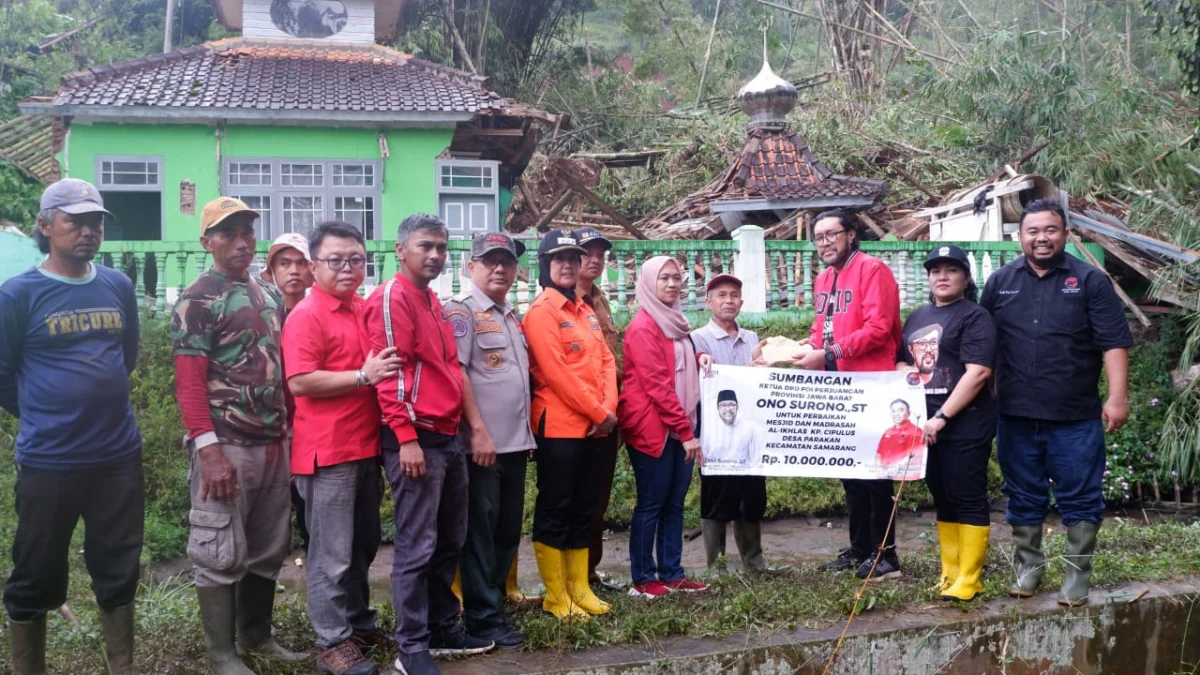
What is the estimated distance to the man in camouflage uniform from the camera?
12.5 ft

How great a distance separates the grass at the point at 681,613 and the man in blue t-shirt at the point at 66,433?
1.27ft

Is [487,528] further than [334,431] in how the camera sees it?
Yes

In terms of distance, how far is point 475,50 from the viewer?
78.1 feet

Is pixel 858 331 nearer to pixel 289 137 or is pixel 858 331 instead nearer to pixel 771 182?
pixel 771 182

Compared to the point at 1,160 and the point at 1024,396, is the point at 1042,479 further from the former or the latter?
the point at 1,160

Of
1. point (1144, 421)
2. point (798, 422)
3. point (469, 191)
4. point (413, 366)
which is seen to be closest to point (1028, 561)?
point (798, 422)

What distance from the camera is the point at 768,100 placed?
1329cm

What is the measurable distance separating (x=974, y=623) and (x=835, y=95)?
18.8 m

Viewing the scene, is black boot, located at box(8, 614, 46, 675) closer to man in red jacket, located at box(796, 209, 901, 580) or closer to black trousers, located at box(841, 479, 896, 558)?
man in red jacket, located at box(796, 209, 901, 580)

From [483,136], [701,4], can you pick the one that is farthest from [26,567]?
[701,4]

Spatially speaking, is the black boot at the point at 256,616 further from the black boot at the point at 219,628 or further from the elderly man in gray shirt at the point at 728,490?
the elderly man in gray shirt at the point at 728,490

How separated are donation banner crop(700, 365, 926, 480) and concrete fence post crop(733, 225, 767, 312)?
5.16m

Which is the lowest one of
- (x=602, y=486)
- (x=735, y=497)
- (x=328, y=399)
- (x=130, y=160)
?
(x=735, y=497)

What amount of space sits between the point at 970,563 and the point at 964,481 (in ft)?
1.35
